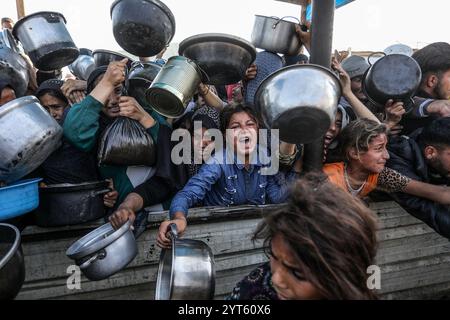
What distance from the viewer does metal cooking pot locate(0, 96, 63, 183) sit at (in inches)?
64.2

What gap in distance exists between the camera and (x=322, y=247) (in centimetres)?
99

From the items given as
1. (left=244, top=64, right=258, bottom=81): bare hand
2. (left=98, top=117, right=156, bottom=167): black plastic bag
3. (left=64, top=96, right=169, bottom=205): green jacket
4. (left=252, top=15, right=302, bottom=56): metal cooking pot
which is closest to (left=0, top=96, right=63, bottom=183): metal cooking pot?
(left=64, top=96, right=169, bottom=205): green jacket

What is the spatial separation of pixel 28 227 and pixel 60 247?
208 millimetres

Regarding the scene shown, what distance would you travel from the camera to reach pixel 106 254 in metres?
1.61

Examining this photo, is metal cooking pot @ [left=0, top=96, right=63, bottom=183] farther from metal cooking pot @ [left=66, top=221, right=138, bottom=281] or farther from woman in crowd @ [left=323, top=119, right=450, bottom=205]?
woman in crowd @ [left=323, top=119, right=450, bottom=205]

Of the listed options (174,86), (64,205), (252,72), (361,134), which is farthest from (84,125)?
(361,134)

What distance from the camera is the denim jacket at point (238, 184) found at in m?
2.15

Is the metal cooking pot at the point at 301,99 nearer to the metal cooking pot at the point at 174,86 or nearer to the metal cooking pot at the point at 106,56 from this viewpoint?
the metal cooking pot at the point at 174,86

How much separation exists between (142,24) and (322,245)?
175 centimetres

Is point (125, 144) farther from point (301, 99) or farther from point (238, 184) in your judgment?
point (301, 99)

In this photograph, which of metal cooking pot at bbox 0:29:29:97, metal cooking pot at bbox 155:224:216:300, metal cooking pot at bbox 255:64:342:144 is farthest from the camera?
metal cooking pot at bbox 0:29:29:97

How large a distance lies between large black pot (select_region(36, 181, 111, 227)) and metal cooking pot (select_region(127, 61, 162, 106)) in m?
0.85
